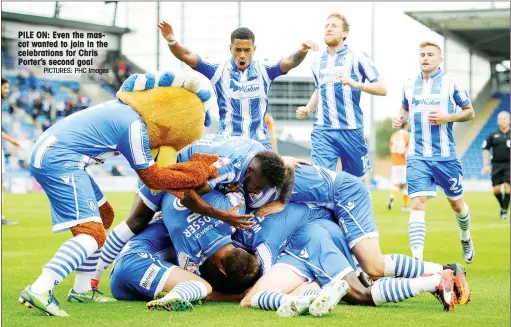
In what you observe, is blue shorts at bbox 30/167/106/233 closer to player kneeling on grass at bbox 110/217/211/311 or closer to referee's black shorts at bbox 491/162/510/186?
player kneeling on grass at bbox 110/217/211/311

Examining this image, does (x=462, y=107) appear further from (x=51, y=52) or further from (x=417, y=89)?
(x=51, y=52)

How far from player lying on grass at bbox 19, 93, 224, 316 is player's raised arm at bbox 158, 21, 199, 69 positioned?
7.90ft

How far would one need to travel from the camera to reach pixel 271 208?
6.83m

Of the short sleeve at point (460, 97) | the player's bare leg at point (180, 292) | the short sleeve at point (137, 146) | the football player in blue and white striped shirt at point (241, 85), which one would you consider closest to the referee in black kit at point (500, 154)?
the short sleeve at point (460, 97)

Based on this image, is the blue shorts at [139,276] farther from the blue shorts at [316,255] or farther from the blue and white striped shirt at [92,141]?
the blue shorts at [316,255]

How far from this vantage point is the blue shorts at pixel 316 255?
6.40 meters

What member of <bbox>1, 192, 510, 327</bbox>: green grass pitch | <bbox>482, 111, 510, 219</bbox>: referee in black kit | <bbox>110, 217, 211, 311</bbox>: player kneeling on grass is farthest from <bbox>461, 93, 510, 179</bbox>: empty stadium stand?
<bbox>110, 217, 211, 311</bbox>: player kneeling on grass

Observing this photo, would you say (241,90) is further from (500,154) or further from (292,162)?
(500,154)

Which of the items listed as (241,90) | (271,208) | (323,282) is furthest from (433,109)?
(323,282)

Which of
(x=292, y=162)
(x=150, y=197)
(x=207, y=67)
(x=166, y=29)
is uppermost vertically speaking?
(x=166, y=29)

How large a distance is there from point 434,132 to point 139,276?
4502mm

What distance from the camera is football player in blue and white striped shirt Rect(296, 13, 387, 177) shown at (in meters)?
9.91

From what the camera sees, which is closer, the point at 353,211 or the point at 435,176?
the point at 353,211

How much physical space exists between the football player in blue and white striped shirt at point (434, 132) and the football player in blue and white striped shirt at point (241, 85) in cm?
172
